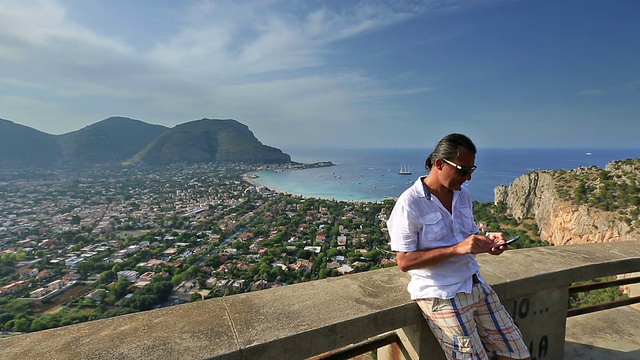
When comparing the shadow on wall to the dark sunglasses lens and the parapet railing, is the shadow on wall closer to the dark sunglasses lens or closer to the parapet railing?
the parapet railing

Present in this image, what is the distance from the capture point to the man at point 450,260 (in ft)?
4.36

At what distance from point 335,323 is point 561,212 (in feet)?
81.6

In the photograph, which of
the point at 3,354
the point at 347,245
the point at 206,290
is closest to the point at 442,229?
the point at 3,354

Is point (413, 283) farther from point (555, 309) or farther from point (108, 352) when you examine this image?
point (108, 352)

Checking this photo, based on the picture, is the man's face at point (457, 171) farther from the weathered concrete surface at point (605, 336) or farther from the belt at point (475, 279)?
the weathered concrete surface at point (605, 336)

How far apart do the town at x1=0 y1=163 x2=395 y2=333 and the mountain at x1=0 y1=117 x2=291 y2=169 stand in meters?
60.5

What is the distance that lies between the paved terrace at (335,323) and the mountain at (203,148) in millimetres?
126534

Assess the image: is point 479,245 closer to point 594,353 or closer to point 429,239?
point 429,239

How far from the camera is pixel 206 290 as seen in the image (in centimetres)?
1745

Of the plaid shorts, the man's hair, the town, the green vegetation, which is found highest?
the man's hair

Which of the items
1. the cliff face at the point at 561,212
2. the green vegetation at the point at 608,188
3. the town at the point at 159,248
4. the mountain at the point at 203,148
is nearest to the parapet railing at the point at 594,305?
the town at the point at 159,248

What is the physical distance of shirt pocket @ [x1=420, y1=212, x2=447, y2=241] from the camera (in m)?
1.40

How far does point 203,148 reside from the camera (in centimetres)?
12538

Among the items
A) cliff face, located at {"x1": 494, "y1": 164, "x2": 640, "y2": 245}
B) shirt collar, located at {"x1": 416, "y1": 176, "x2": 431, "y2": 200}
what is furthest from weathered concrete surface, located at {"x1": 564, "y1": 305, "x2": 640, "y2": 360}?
cliff face, located at {"x1": 494, "y1": 164, "x2": 640, "y2": 245}
